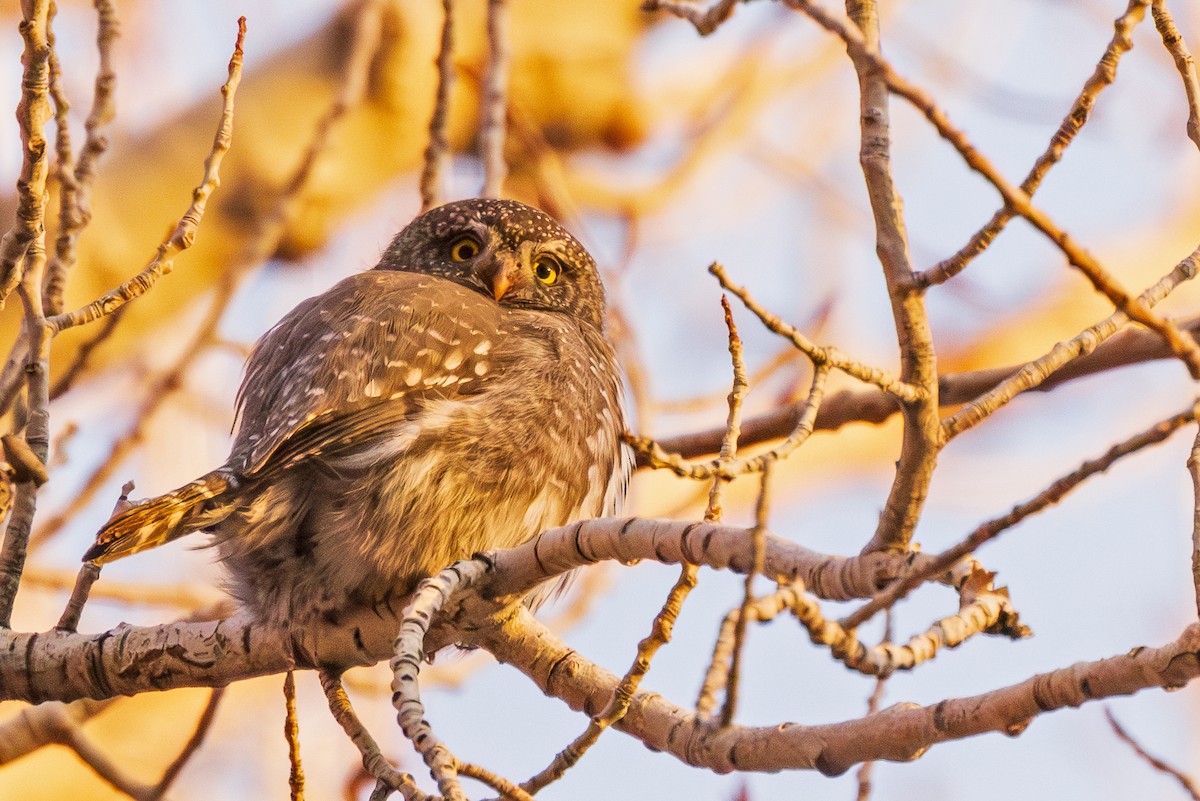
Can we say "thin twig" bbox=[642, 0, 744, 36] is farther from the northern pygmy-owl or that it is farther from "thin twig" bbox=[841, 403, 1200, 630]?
"thin twig" bbox=[841, 403, 1200, 630]

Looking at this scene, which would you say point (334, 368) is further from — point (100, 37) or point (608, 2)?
point (608, 2)

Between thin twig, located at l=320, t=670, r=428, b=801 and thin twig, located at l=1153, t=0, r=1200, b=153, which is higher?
thin twig, located at l=1153, t=0, r=1200, b=153

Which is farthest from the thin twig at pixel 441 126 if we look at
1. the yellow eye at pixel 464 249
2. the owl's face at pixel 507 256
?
the yellow eye at pixel 464 249

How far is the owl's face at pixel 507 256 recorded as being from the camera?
475 centimetres

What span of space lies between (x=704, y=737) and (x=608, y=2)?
5274 millimetres

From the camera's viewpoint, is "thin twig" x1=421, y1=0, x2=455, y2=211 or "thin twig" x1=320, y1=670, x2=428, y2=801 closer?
"thin twig" x1=320, y1=670, x2=428, y2=801

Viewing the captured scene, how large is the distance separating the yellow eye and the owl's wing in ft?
2.67

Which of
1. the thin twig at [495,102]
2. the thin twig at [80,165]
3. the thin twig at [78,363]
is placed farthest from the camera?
the thin twig at [495,102]

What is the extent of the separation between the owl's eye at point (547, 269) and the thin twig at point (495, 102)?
1.32 ft

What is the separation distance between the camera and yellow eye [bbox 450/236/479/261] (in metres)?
4.89

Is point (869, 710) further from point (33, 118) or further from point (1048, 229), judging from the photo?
point (33, 118)

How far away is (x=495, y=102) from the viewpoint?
5266 millimetres

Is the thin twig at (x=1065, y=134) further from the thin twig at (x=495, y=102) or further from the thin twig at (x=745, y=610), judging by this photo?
the thin twig at (x=495, y=102)

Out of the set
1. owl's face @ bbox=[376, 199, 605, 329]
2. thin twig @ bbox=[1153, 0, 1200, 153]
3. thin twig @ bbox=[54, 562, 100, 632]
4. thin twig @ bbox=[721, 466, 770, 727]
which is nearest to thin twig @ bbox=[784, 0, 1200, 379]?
thin twig @ bbox=[721, 466, 770, 727]
